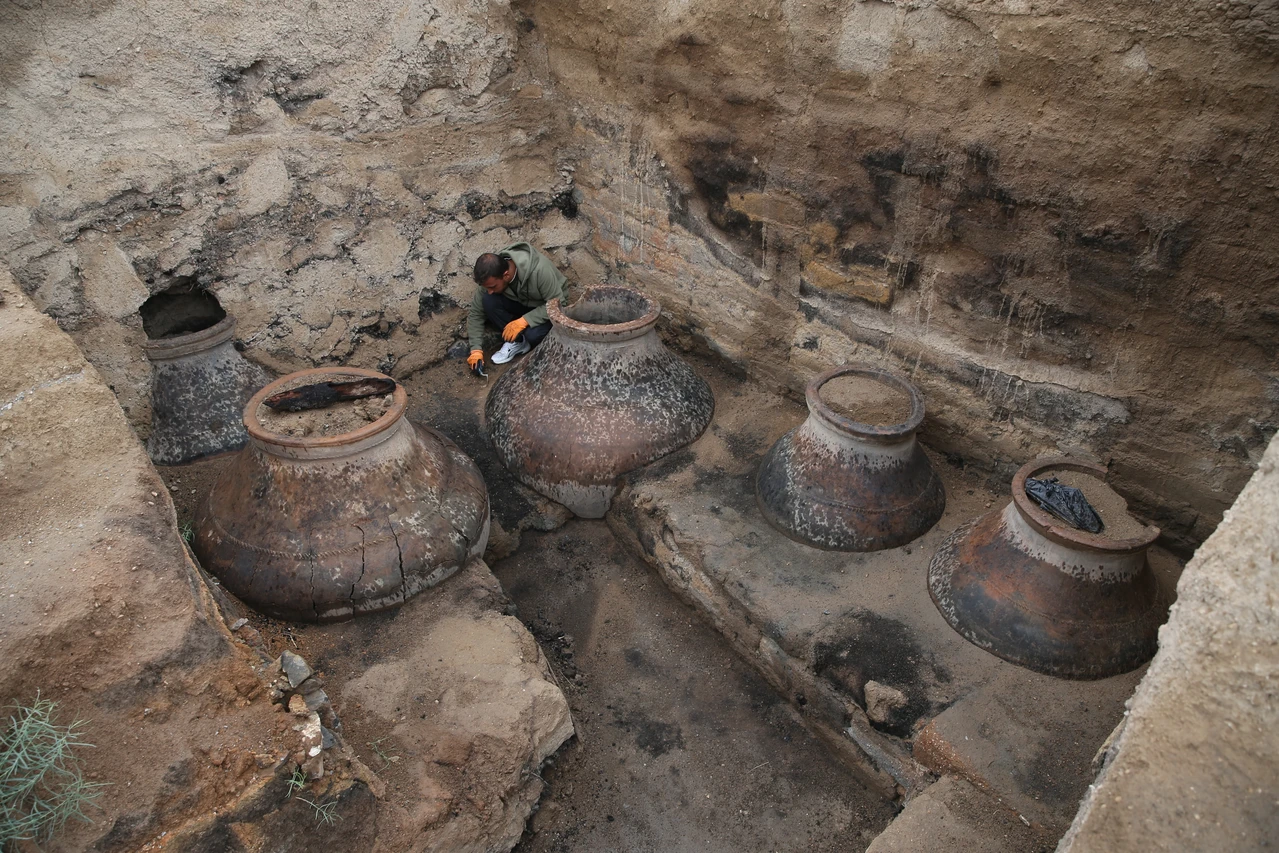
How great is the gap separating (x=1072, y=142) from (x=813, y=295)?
143 centimetres

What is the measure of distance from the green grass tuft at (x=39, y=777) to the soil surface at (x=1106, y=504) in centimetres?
327

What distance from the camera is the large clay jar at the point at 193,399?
13.6 ft

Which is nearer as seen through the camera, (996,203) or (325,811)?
(325,811)

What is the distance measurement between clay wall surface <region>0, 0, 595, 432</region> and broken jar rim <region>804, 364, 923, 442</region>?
242cm

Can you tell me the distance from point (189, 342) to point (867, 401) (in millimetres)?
3452

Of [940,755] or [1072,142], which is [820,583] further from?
[1072,142]

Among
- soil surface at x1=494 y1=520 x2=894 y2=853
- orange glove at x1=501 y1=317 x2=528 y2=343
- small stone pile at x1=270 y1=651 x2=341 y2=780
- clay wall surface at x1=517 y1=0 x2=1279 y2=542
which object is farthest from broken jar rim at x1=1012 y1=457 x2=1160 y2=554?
orange glove at x1=501 y1=317 x2=528 y2=343

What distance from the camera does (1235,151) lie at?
8.59 ft

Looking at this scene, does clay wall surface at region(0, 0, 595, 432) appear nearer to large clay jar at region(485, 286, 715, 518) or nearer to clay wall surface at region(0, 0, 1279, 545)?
clay wall surface at region(0, 0, 1279, 545)

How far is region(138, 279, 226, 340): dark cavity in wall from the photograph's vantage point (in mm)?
4316

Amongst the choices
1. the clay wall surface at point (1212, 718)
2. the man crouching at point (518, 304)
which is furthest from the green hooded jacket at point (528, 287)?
the clay wall surface at point (1212, 718)

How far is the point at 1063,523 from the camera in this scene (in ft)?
9.65

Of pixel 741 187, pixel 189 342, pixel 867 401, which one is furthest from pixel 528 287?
pixel 867 401

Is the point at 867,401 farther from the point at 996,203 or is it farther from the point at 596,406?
the point at 596,406
